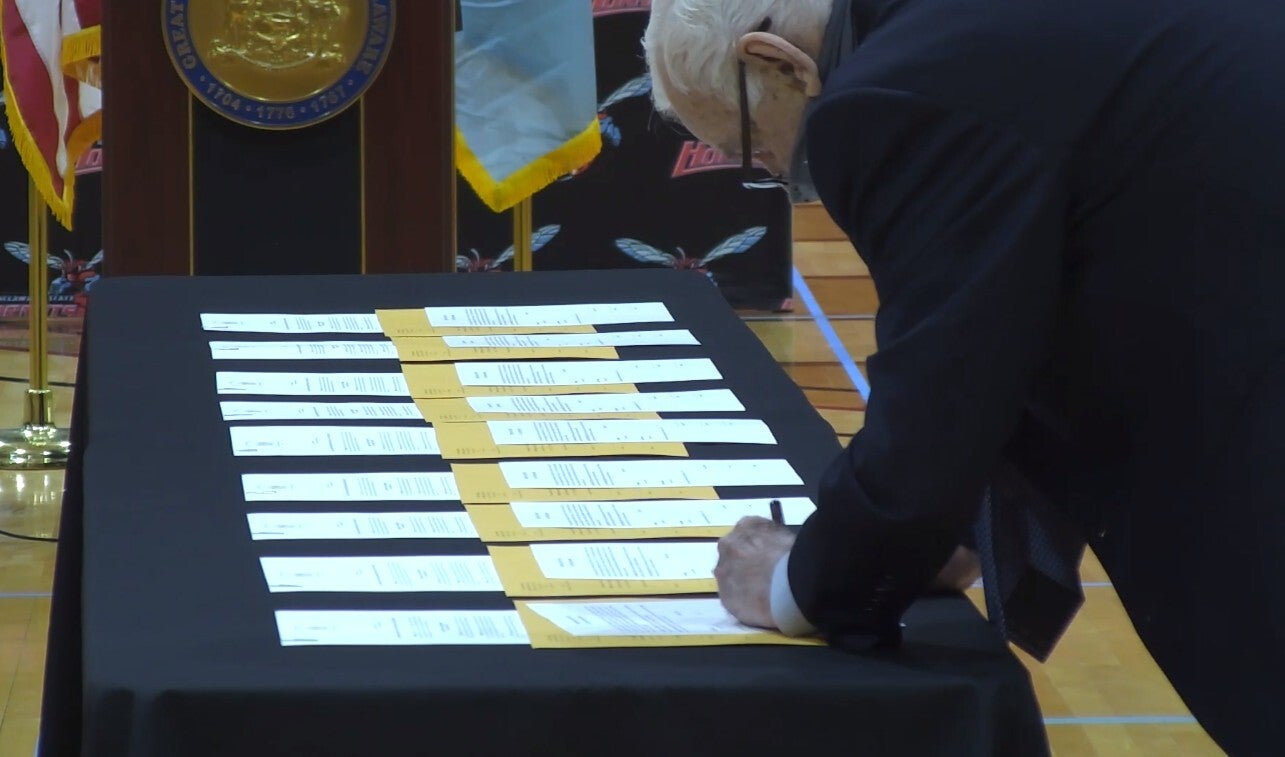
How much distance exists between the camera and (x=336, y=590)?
137 centimetres

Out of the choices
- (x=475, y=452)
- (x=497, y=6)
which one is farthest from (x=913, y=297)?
(x=497, y=6)

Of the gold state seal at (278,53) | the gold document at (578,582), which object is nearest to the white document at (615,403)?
the gold document at (578,582)

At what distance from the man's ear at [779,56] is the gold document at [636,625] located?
1.22 feet

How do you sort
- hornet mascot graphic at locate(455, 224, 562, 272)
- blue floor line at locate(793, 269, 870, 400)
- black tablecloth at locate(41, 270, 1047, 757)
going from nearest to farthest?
1. black tablecloth at locate(41, 270, 1047, 757)
2. blue floor line at locate(793, 269, 870, 400)
3. hornet mascot graphic at locate(455, 224, 562, 272)

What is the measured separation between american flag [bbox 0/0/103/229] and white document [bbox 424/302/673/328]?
1.82 m

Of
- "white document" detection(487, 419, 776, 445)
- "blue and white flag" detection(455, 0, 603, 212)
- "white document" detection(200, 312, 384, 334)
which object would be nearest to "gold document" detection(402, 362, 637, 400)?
"white document" detection(487, 419, 776, 445)

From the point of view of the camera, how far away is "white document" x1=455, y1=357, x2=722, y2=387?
1.97 metres

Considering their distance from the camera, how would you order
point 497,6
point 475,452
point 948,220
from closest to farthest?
1. point 948,220
2. point 475,452
3. point 497,6

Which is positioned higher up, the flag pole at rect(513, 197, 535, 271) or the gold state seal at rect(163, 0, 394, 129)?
the gold state seal at rect(163, 0, 394, 129)

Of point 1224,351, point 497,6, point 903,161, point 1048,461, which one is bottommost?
point 497,6

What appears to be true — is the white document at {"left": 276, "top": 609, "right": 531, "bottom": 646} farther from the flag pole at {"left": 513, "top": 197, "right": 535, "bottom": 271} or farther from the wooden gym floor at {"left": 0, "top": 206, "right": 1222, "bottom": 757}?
the flag pole at {"left": 513, "top": 197, "right": 535, "bottom": 271}

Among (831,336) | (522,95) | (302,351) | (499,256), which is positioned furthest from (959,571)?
(499,256)

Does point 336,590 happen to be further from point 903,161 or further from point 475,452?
point 903,161

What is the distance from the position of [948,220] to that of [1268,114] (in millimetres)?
223
